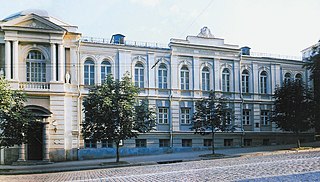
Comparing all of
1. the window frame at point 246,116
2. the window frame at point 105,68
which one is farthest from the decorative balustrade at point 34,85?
the window frame at point 246,116

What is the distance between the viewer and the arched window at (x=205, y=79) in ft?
137

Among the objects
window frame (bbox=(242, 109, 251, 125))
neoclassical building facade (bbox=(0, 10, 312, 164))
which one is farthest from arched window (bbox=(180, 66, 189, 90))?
window frame (bbox=(242, 109, 251, 125))

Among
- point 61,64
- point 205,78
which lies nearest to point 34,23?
point 61,64

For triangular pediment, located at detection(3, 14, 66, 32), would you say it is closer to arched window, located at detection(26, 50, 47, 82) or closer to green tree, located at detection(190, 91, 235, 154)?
arched window, located at detection(26, 50, 47, 82)

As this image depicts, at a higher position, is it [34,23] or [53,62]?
[34,23]

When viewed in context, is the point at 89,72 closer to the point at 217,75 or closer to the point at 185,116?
the point at 185,116

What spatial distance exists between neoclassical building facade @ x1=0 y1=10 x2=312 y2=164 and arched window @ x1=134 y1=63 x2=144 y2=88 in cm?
9

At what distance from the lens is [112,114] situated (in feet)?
99.4

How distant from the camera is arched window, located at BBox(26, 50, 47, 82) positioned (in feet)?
114

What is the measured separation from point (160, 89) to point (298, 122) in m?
12.2

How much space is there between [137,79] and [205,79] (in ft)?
22.7

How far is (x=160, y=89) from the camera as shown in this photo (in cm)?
3947

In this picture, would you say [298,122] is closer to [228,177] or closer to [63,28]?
[63,28]

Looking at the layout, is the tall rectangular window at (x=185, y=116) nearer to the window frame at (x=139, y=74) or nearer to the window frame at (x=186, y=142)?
the window frame at (x=186, y=142)
